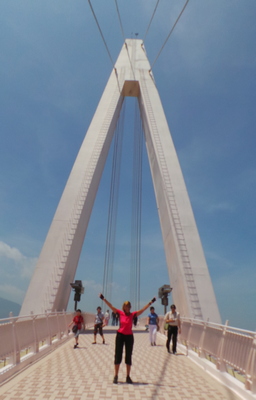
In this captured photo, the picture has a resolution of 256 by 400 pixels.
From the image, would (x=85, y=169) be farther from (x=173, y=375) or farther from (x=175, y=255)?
(x=173, y=375)

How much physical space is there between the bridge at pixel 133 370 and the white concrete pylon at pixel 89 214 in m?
4.14

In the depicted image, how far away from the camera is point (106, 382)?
14.8ft

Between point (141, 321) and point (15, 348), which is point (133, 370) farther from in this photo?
point (141, 321)

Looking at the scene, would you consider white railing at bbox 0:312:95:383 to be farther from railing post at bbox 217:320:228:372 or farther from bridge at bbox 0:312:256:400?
railing post at bbox 217:320:228:372

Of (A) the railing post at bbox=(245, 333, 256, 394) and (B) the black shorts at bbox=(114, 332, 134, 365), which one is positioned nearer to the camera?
(A) the railing post at bbox=(245, 333, 256, 394)

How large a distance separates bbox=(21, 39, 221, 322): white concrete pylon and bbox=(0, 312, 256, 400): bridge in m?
4.14

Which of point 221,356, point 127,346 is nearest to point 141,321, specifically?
point 221,356

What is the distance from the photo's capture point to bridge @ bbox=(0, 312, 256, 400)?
13.1ft

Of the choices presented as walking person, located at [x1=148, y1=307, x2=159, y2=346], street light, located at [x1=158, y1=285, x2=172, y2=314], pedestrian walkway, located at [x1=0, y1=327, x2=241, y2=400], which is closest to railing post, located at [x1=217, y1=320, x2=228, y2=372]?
pedestrian walkway, located at [x1=0, y1=327, x2=241, y2=400]

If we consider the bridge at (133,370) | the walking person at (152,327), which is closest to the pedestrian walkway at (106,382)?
the bridge at (133,370)

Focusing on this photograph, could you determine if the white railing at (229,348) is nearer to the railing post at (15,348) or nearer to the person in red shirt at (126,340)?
the person in red shirt at (126,340)

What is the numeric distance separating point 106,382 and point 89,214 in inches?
470

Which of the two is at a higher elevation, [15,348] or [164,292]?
[164,292]

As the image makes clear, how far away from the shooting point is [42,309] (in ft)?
37.7
